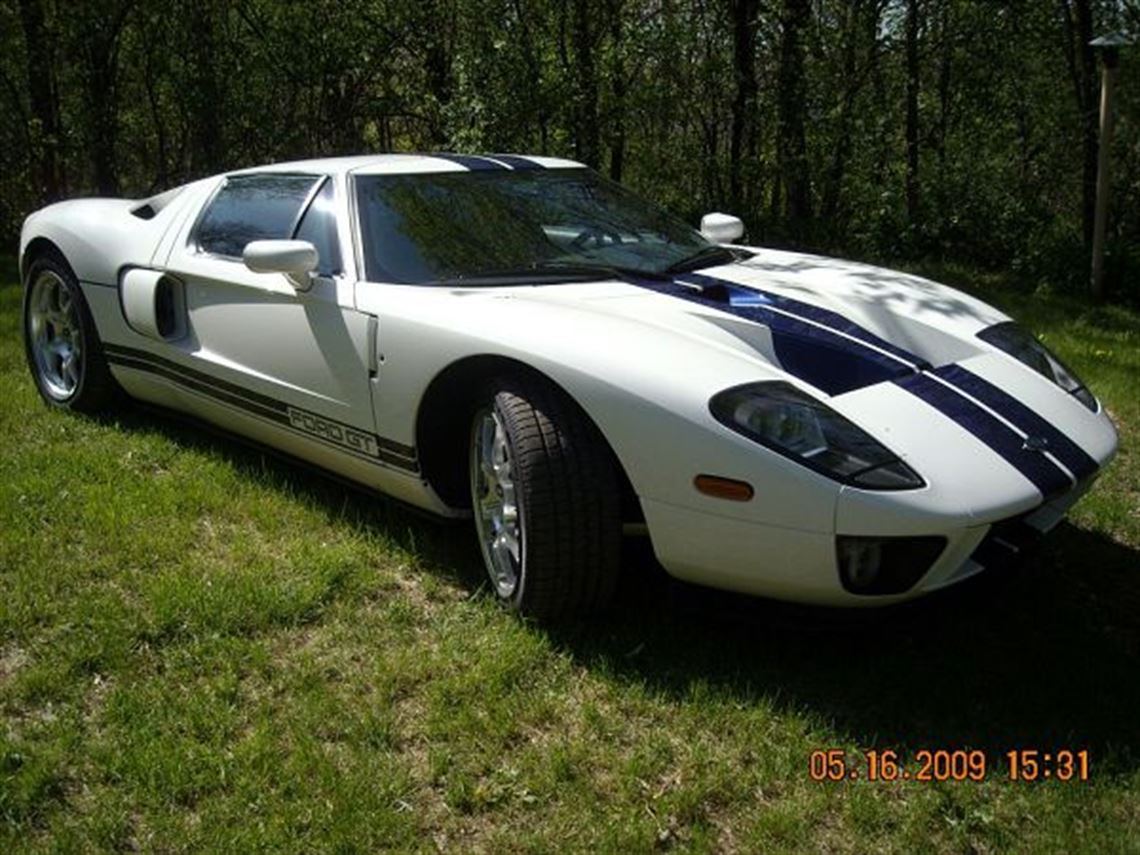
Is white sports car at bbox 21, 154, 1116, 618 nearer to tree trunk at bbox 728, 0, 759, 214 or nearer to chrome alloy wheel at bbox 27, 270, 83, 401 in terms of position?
chrome alloy wheel at bbox 27, 270, 83, 401

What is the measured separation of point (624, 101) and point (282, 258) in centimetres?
A: 773

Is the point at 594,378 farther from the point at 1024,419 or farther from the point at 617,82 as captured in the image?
the point at 617,82

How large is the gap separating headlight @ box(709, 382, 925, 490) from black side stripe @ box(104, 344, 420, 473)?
42.1 inches

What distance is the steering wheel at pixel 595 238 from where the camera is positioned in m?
3.60

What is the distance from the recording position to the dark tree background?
33.4 ft

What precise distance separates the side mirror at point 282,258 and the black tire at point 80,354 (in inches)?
62.4

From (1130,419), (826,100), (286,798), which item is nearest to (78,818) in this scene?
(286,798)

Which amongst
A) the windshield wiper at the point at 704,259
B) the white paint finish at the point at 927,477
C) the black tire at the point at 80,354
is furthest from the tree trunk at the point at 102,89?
the white paint finish at the point at 927,477

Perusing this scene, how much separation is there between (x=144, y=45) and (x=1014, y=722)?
36.6 feet

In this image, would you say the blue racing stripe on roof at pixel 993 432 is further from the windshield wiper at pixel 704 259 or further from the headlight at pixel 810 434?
the windshield wiper at pixel 704 259

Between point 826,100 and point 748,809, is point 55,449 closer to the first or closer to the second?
point 748,809

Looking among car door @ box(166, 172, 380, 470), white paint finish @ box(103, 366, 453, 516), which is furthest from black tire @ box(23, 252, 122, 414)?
car door @ box(166, 172, 380, 470)

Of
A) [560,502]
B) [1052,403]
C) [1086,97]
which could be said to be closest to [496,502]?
[560,502]

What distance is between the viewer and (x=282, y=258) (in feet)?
10.9
